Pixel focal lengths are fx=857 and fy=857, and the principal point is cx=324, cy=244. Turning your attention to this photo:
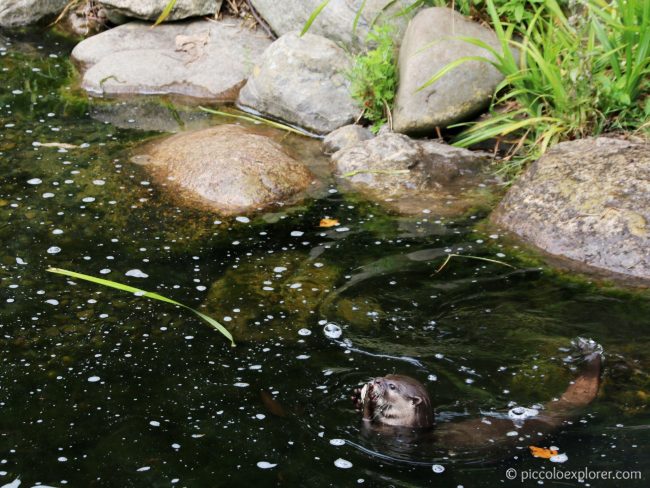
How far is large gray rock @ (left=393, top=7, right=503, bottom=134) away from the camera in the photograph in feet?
23.9

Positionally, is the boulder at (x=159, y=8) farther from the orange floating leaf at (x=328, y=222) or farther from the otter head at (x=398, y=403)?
the otter head at (x=398, y=403)

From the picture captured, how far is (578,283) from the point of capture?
532 cm

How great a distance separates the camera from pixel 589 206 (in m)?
5.87

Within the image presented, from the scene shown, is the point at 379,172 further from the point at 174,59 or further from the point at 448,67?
the point at 174,59

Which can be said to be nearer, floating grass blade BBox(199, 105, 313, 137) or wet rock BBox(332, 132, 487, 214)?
wet rock BBox(332, 132, 487, 214)

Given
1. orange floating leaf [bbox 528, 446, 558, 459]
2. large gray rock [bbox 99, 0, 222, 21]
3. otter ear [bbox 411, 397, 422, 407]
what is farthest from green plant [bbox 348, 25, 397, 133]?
orange floating leaf [bbox 528, 446, 558, 459]

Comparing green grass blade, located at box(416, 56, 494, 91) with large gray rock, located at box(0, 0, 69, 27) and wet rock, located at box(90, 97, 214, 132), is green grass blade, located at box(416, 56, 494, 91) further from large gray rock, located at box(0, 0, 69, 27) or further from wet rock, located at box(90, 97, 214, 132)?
large gray rock, located at box(0, 0, 69, 27)

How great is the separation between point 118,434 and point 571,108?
4491 mm

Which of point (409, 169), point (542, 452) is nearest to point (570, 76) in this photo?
point (409, 169)

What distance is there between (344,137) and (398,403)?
4.03 m

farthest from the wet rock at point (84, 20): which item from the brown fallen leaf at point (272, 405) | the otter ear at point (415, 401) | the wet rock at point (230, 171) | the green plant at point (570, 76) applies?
the otter ear at point (415, 401)

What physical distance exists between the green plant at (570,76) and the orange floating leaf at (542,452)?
3.56 meters

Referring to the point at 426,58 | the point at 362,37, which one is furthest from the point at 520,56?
the point at 362,37

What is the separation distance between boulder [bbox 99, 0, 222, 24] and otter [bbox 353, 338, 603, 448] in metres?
6.60
